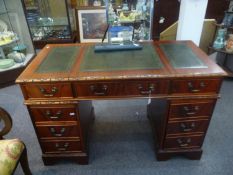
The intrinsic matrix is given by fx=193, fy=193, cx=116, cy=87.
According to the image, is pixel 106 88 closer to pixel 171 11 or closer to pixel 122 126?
pixel 122 126

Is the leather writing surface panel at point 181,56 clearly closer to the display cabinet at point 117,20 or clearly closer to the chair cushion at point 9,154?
the display cabinet at point 117,20

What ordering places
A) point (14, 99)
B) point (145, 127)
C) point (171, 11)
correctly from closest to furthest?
point (145, 127) < point (14, 99) < point (171, 11)

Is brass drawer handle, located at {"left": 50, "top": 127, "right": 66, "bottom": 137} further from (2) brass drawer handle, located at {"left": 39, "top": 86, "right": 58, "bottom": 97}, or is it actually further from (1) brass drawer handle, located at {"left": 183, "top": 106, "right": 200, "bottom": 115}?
(1) brass drawer handle, located at {"left": 183, "top": 106, "right": 200, "bottom": 115}

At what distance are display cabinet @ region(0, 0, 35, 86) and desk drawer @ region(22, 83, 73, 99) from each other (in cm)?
162

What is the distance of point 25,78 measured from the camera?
43.7 inches

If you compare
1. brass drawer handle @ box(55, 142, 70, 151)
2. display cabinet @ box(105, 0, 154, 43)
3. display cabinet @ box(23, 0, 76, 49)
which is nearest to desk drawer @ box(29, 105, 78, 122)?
brass drawer handle @ box(55, 142, 70, 151)

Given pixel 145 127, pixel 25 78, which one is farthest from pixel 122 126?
pixel 25 78

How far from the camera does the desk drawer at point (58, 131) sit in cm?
132

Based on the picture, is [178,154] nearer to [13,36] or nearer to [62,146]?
[62,146]

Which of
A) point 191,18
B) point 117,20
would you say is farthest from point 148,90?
point 117,20

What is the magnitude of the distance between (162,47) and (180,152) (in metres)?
0.82

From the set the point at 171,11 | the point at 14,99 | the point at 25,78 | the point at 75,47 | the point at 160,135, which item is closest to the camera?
the point at 25,78

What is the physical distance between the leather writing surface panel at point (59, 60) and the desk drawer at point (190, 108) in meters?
0.73

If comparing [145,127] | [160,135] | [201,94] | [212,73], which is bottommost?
[145,127]
